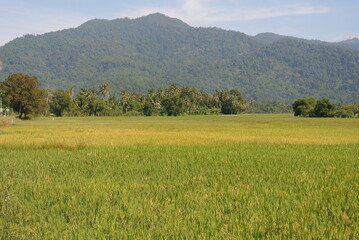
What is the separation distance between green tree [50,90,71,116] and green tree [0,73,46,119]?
1458 inches

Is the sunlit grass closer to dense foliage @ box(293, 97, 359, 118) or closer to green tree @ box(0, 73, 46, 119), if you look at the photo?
green tree @ box(0, 73, 46, 119)

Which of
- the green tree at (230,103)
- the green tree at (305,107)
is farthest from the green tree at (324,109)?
the green tree at (230,103)

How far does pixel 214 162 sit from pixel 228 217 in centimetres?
825

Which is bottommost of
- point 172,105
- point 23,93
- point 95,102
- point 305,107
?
point 305,107

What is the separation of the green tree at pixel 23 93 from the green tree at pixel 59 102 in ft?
122

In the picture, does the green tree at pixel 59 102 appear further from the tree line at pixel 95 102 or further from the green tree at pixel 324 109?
the green tree at pixel 324 109

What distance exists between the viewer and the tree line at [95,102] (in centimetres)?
8256

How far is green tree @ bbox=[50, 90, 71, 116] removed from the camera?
400ft

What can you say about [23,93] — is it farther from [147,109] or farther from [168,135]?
[147,109]

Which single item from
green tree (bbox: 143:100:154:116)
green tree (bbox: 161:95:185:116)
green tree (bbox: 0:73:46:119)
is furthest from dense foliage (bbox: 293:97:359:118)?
green tree (bbox: 0:73:46:119)

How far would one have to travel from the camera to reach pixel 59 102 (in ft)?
405

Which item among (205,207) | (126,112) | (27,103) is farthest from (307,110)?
(205,207)

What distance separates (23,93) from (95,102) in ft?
158

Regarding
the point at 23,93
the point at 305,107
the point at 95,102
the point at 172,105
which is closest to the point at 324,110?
the point at 305,107
